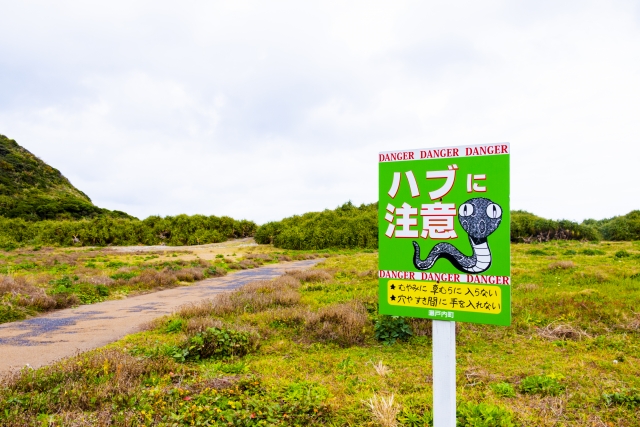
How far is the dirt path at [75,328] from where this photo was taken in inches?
258

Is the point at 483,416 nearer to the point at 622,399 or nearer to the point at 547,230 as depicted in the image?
the point at 622,399

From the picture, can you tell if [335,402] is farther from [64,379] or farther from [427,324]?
[427,324]

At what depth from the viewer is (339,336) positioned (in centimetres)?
695

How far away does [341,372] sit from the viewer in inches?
210

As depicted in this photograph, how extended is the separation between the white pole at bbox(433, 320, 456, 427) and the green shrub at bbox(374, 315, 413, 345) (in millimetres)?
3889

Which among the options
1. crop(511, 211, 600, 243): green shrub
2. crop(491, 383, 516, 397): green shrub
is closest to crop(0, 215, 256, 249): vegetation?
crop(511, 211, 600, 243): green shrub

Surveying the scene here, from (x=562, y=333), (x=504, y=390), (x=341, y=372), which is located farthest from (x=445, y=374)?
(x=562, y=333)

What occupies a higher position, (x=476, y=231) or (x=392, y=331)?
(x=476, y=231)

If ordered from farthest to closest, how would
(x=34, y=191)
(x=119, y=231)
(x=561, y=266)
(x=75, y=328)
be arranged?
(x=34, y=191) < (x=119, y=231) < (x=561, y=266) < (x=75, y=328)

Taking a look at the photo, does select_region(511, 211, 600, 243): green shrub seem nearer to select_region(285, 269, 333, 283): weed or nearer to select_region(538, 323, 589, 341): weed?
select_region(285, 269, 333, 283): weed

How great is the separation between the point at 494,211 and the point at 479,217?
0.11 metres

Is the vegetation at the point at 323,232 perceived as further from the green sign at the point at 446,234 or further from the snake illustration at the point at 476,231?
the snake illustration at the point at 476,231

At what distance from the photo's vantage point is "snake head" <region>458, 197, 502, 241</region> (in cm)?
280

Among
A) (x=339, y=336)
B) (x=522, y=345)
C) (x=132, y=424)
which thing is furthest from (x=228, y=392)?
(x=522, y=345)
